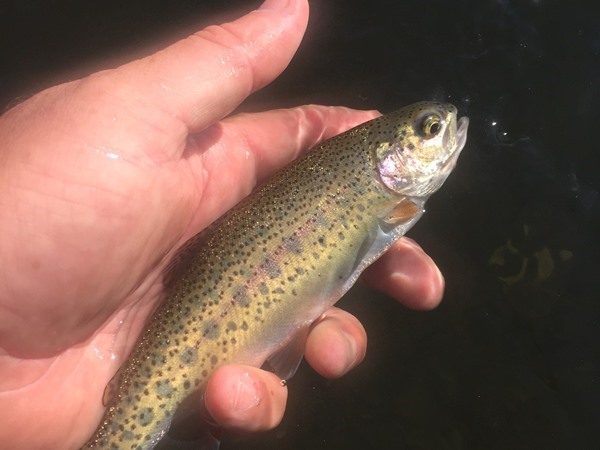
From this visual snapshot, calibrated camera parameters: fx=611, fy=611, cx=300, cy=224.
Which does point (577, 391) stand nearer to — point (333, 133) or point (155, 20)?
point (333, 133)

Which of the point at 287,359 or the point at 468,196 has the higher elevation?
the point at 287,359

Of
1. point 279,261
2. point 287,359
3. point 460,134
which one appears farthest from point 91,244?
point 460,134

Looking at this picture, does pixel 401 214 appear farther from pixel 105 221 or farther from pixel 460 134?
pixel 105 221

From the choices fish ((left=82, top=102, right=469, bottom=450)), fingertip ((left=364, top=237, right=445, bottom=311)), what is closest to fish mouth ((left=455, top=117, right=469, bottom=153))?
fish ((left=82, top=102, right=469, bottom=450))

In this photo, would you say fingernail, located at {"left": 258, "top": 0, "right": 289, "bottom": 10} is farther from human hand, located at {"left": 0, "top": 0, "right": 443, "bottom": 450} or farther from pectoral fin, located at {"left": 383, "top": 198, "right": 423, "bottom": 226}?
pectoral fin, located at {"left": 383, "top": 198, "right": 423, "bottom": 226}

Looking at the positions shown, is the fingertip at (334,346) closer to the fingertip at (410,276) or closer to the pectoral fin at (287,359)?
the pectoral fin at (287,359)
